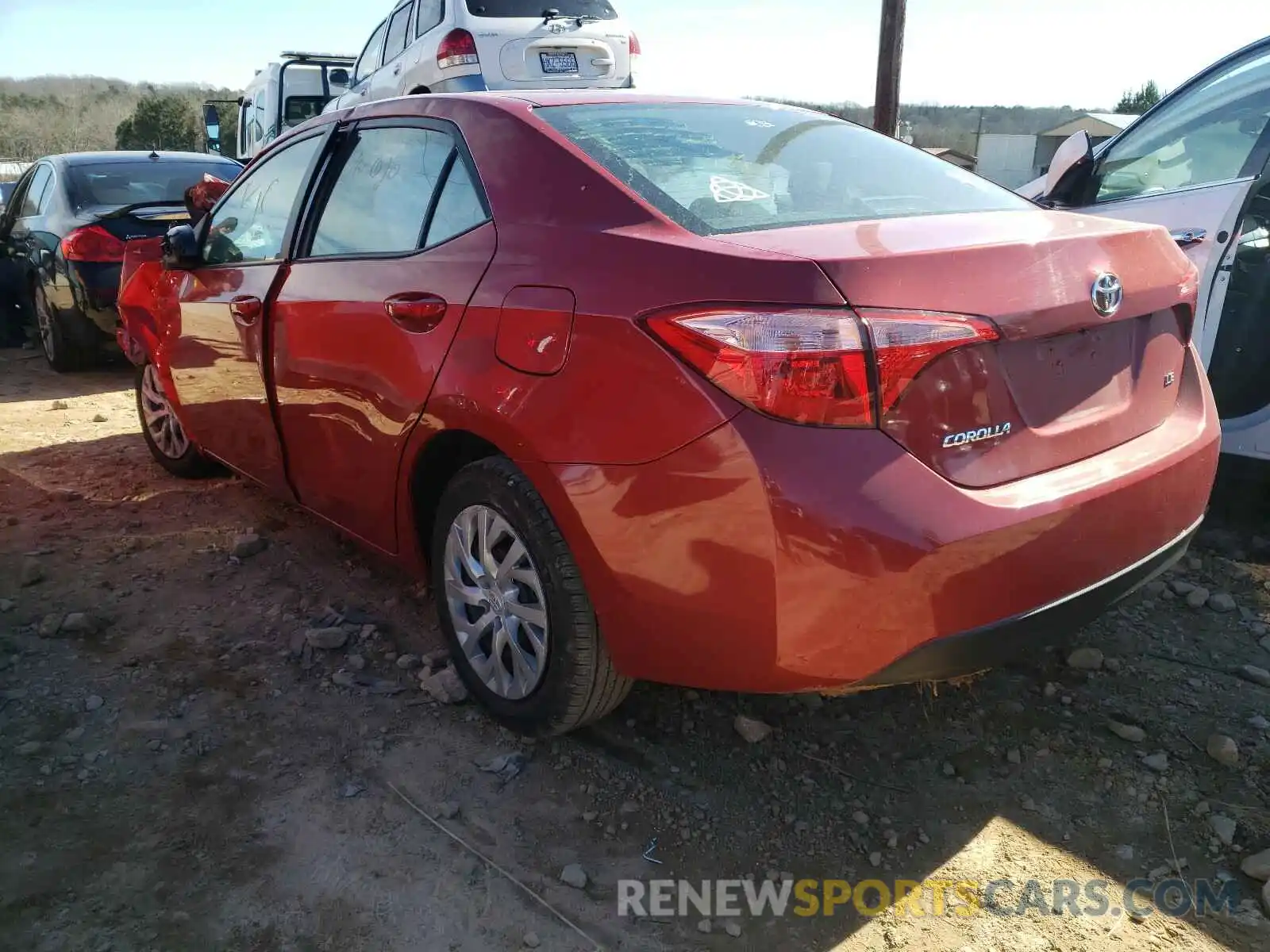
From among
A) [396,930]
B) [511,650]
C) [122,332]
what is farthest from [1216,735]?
[122,332]

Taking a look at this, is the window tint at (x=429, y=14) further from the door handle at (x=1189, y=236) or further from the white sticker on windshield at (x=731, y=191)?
the white sticker on windshield at (x=731, y=191)

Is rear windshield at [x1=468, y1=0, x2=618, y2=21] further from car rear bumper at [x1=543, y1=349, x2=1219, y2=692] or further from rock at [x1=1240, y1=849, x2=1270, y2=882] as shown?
rock at [x1=1240, y1=849, x2=1270, y2=882]

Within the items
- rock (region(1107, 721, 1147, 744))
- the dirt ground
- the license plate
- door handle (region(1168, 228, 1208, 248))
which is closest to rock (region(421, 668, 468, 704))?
the dirt ground

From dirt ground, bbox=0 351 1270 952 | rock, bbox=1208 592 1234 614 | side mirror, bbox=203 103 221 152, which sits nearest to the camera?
dirt ground, bbox=0 351 1270 952

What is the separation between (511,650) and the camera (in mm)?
2598

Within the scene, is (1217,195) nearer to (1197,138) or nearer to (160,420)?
(1197,138)

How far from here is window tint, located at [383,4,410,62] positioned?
999 cm

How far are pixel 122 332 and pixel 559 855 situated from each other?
3890 mm

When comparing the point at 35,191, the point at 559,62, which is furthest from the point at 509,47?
the point at 35,191

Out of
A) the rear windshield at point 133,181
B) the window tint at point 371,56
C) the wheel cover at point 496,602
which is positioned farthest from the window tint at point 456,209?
the window tint at point 371,56

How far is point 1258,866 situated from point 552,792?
62.8 inches

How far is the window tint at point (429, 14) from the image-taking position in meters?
9.20

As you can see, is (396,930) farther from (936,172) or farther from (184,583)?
(936,172)

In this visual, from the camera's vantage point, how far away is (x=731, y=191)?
93.7 inches
